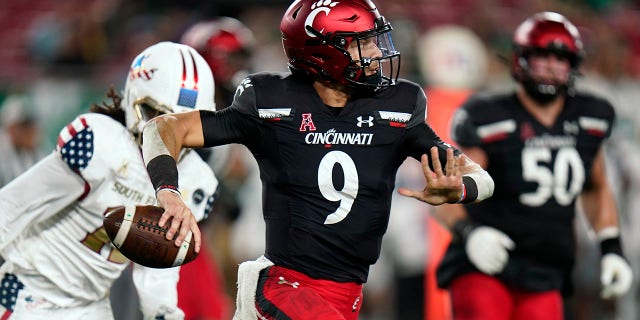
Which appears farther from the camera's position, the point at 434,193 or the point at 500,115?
the point at 500,115

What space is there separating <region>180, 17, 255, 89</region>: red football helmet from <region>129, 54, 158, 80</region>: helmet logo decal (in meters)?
2.43

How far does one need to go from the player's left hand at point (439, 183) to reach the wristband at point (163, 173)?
0.78 metres

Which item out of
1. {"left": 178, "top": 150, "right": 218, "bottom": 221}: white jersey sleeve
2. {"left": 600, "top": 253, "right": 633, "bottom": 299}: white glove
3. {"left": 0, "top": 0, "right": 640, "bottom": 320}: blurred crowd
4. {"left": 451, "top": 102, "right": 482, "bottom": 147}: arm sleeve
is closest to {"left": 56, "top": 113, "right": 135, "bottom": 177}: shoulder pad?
{"left": 178, "top": 150, "right": 218, "bottom": 221}: white jersey sleeve

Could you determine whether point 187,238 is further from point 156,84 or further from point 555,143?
point 555,143

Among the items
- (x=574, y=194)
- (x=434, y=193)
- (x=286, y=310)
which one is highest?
(x=434, y=193)

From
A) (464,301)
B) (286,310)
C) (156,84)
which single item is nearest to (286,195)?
(286,310)

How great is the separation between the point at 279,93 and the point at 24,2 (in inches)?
320

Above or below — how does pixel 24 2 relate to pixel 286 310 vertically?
below

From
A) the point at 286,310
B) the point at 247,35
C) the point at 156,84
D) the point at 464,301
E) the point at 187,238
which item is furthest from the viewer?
the point at 247,35

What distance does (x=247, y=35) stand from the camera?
303 inches

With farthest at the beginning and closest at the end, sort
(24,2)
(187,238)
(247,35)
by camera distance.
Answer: (24,2) < (247,35) < (187,238)

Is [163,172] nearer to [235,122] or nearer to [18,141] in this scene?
[235,122]

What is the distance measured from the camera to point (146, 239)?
12.2 ft

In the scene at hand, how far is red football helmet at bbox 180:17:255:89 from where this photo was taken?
718cm
